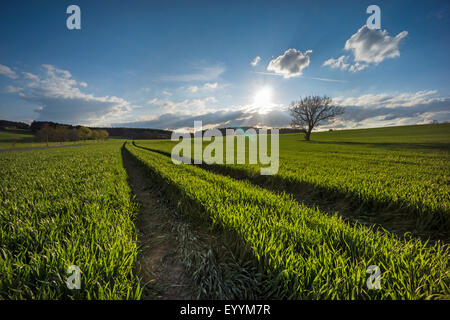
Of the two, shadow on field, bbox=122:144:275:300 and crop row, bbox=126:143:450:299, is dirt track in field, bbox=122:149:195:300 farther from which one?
crop row, bbox=126:143:450:299

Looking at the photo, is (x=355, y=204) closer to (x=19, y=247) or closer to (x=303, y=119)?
(x=19, y=247)

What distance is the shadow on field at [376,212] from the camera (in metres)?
3.70

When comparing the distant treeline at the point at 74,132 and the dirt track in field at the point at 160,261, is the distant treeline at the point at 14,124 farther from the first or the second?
the dirt track in field at the point at 160,261

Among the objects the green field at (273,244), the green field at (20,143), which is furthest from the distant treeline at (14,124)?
the green field at (273,244)

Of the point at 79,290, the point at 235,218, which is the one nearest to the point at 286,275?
the point at 235,218

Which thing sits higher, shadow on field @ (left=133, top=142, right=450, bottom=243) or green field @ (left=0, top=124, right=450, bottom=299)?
green field @ (left=0, top=124, right=450, bottom=299)

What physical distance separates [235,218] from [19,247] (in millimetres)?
3290

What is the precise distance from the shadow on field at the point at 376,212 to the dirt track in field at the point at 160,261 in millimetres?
3322

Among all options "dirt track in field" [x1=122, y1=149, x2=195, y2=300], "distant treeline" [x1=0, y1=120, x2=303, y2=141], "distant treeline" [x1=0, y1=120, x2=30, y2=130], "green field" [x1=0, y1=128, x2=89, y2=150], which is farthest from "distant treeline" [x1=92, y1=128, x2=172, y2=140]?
"dirt track in field" [x1=122, y1=149, x2=195, y2=300]

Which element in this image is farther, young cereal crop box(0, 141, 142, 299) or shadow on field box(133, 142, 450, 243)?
shadow on field box(133, 142, 450, 243)

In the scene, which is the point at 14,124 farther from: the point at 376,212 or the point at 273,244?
the point at 376,212

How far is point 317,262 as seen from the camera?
194 centimetres

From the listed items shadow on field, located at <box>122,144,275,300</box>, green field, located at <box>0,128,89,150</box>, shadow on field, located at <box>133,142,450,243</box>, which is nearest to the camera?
shadow on field, located at <box>122,144,275,300</box>

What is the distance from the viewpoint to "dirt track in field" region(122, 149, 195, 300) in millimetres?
2332
